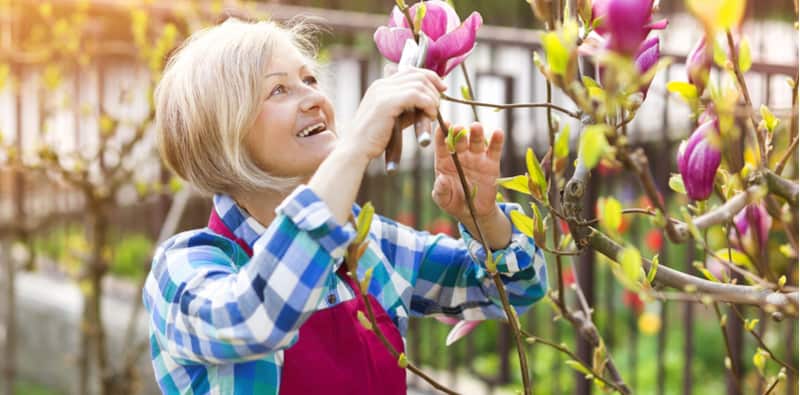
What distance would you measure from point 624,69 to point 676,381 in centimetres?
323

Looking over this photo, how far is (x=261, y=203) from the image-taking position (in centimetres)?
174

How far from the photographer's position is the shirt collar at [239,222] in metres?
1.70

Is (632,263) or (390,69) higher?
(390,69)

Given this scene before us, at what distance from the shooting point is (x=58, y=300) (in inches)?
191

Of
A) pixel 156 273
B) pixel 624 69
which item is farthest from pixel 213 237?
pixel 624 69

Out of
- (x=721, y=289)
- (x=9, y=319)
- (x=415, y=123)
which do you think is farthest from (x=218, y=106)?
(x=9, y=319)

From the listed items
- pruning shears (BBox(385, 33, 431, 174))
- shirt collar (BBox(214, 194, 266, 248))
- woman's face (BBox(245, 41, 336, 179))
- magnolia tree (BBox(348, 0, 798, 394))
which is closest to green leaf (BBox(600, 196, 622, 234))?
magnolia tree (BBox(348, 0, 798, 394))

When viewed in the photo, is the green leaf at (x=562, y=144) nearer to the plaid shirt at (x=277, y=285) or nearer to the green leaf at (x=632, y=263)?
the green leaf at (x=632, y=263)

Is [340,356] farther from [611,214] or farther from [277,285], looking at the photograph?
[611,214]

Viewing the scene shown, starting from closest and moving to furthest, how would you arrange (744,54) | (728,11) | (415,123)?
1. (728,11)
2. (744,54)
3. (415,123)

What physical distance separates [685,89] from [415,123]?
31cm

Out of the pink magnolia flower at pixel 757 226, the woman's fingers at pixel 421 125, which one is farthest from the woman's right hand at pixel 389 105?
the pink magnolia flower at pixel 757 226

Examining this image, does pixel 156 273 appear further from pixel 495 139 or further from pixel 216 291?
pixel 495 139

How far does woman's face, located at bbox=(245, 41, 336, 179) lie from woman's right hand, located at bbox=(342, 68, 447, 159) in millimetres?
306
